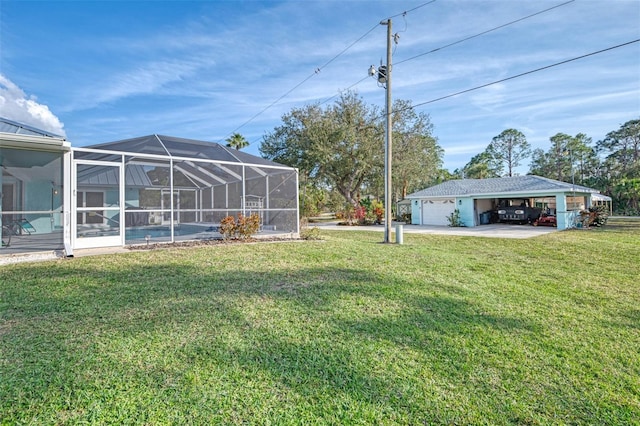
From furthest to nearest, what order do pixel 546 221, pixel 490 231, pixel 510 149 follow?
pixel 510 149 → pixel 546 221 → pixel 490 231

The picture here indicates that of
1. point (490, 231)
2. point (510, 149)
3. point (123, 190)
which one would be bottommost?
point (490, 231)

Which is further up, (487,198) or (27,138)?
(27,138)

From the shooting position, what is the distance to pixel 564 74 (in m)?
9.34

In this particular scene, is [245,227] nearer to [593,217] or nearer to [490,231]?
[490,231]

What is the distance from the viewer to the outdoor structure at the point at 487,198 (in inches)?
659

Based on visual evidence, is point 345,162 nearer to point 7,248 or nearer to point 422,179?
point 422,179

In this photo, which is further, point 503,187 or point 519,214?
point 519,214

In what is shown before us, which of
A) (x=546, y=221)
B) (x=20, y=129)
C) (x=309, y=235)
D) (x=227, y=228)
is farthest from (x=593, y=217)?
(x=20, y=129)

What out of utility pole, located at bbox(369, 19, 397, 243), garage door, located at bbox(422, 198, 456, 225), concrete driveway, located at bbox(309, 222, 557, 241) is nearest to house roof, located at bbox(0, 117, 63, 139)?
utility pole, located at bbox(369, 19, 397, 243)

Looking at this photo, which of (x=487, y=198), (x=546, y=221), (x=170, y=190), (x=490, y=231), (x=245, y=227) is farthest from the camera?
(x=487, y=198)

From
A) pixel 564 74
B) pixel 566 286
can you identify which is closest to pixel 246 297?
pixel 566 286

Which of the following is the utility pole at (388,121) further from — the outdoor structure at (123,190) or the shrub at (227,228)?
the shrub at (227,228)

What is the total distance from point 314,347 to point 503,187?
2003 centimetres

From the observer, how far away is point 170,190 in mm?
10117
